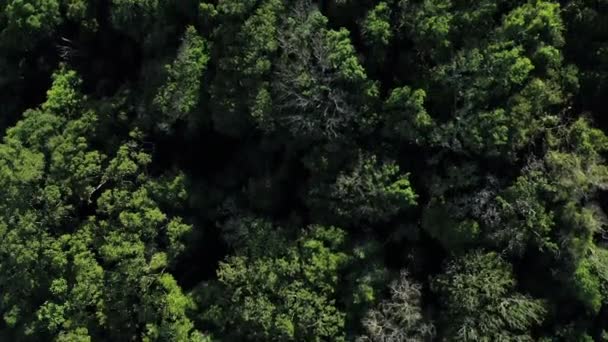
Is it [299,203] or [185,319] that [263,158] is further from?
[185,319]

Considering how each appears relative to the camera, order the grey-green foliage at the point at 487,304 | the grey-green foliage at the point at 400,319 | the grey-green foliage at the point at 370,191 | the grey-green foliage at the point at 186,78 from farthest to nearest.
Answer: the grey-green foliage at the point at 186,78 → the grey-green foliage at the point at 370,191 → the grey-green foliage at the point at 400,319 → the grey-green foliage at the point at 487,304

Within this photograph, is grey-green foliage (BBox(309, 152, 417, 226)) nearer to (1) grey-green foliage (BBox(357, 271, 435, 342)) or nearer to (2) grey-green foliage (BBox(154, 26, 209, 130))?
(1) grey-green foliage (BBox(357, 271, 435, 342))

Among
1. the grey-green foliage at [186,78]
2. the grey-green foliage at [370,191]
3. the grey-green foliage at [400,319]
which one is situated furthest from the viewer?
the grey-green foliage at [186,78]

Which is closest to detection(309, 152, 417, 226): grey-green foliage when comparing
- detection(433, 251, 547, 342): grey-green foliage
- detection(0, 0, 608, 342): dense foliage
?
detection(0, 0, 608, 342): dense foliage

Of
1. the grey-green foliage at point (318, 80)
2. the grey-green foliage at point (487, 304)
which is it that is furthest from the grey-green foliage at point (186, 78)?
the grey-green foliage at point (487, 304)

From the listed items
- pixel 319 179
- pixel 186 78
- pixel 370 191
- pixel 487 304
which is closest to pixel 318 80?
pixel 319 179

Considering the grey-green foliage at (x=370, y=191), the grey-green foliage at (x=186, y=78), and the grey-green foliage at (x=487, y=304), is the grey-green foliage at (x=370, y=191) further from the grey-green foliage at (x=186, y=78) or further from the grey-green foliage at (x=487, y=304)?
the grey-green foliage at (x=186, y=78)

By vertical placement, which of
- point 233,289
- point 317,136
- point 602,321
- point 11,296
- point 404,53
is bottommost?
point 11,296

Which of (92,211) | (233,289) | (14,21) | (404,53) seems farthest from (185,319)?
(14,21)
